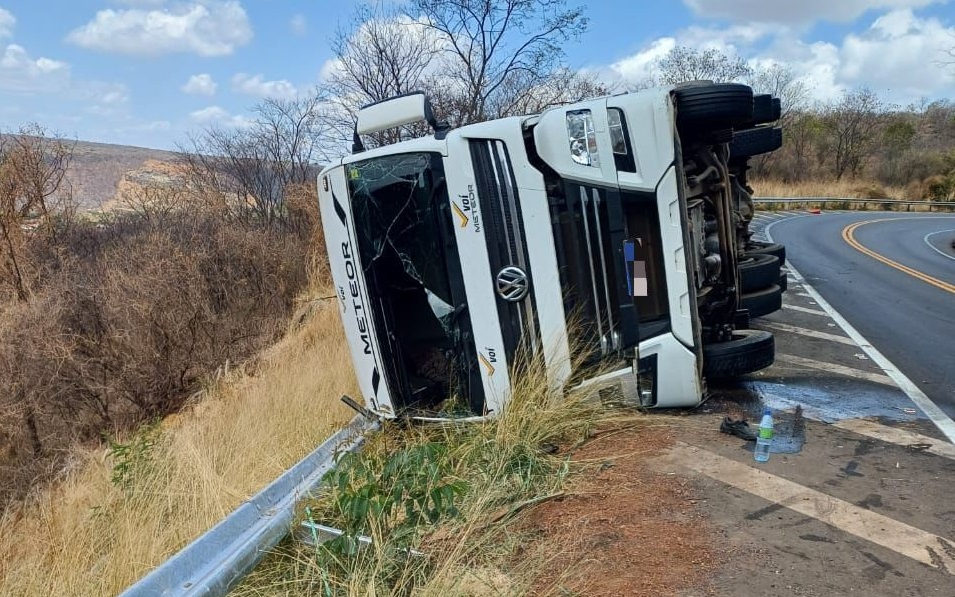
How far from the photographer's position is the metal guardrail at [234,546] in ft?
8.60

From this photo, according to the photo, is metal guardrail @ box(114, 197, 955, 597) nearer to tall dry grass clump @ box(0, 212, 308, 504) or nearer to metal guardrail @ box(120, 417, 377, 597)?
metal guardrail @ box(120, 417, 377, 597)

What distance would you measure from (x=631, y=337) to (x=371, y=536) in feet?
6.54

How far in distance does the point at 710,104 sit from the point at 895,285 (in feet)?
25.4

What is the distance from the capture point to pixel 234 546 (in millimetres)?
3039

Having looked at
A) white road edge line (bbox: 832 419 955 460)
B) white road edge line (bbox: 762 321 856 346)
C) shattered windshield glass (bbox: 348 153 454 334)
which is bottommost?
white road edge line (bbox: 762 321 856 346)

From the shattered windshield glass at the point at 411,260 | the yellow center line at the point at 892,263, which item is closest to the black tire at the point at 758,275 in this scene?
the shattered windshield glass at the point at 411,260

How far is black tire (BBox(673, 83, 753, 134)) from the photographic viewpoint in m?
4.32

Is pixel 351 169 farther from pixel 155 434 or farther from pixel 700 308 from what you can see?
pixel 155 434

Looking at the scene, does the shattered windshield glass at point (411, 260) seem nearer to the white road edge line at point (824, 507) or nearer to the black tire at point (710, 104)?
the white road edge line at point (824, 507)

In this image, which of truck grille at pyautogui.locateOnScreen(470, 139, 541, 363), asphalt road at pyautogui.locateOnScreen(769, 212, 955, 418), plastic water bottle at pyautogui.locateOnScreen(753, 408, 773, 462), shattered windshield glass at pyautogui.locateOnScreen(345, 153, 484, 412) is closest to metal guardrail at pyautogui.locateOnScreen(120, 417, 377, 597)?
shattered windshield glass at pyautogui.locateOnScreen(345, 153, 484, 412)

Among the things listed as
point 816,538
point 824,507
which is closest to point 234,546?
point 816,538

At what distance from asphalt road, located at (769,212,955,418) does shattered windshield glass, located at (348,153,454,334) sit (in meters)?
3.63

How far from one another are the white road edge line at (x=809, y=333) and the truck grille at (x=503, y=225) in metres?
4.27

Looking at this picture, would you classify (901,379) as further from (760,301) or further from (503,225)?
(503,225)
